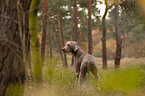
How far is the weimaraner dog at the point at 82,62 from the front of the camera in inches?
213

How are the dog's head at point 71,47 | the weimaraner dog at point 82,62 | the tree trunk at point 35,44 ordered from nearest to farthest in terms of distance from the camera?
the tree trunk at point 35,44 < the weimaraner dog at point 82,62 < the dog's head at point 71,47

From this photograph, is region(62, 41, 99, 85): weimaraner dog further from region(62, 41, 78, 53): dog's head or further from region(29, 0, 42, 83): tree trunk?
region(29, 0, 42, 83): tree trunk

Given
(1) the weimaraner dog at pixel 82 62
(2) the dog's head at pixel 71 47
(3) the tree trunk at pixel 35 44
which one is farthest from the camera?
(2) the dog's head at pixel 71 47

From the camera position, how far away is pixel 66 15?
2047 centimetres

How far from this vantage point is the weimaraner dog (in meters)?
5.42

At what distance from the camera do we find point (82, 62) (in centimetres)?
553

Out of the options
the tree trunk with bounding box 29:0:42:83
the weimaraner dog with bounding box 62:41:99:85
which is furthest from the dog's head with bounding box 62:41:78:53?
the tree trunk with bounding box 29:0:42:83

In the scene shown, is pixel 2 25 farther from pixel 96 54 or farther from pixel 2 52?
pixel 96 54

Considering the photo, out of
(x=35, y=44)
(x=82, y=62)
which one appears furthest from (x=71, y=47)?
(x=35, y=44)

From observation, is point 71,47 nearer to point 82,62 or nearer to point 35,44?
point 82,62

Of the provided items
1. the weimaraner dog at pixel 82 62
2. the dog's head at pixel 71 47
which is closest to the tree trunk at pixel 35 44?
the weimaraner dog at pixel 82 62

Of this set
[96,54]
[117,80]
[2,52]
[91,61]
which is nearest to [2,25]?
[2,52]

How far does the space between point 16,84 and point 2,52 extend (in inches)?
26.9

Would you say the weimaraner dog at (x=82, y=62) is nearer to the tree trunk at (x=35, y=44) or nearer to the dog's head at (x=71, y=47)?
the dog's head at (x=71, y=47)
